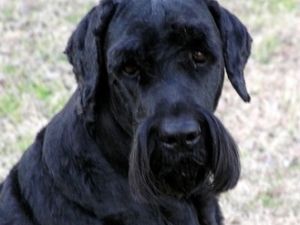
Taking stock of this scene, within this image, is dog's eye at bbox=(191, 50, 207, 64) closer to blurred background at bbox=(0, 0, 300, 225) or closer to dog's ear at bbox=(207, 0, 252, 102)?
dog's ear at bbox=(207, 0, 252, 102)

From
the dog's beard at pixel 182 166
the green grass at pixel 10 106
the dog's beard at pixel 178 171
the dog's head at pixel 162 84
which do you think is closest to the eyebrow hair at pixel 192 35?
the dog's head at pixel 162 84

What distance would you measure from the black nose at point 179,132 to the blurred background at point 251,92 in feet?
8.08

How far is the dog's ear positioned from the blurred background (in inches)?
79.0

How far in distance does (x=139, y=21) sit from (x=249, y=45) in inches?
29.3

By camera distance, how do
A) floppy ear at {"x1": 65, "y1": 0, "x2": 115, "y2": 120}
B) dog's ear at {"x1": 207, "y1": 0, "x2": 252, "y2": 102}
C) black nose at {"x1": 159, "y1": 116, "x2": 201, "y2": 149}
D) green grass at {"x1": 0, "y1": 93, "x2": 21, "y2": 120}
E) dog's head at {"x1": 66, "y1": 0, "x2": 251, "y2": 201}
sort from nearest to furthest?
black nose at {"x1": 159, "y1": 116, "x2": 201, "y2": 149}
dog's head at {"x1": 66, "y1": 0, "x2": 251, "y2": 201}
floppy ear at {"x1": 65, "y1": 0, "x2": 115, "y2": 120}
dog's ear at {"x1": 207, "y1": 0, "x2": 252, "y2": 102}
green grass at {"x1": 0, "y1": 93, "x2": 21, "y2": 120}

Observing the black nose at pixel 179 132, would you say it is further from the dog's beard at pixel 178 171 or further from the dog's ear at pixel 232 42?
the dog's ear at pixel 232 42

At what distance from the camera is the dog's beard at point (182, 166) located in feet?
13.8

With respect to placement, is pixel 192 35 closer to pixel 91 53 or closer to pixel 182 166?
pixel 91 53

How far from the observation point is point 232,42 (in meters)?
4.67

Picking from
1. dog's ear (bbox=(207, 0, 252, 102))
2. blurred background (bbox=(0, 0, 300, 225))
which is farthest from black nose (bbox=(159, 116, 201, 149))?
blurred background (bbox=(0, 0, 300, 225))

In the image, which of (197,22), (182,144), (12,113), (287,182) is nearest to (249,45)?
(197,22)

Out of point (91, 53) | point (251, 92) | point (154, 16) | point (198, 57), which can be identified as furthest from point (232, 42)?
point (251, 92)

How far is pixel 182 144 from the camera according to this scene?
416cm

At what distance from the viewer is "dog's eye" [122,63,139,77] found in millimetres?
4363
